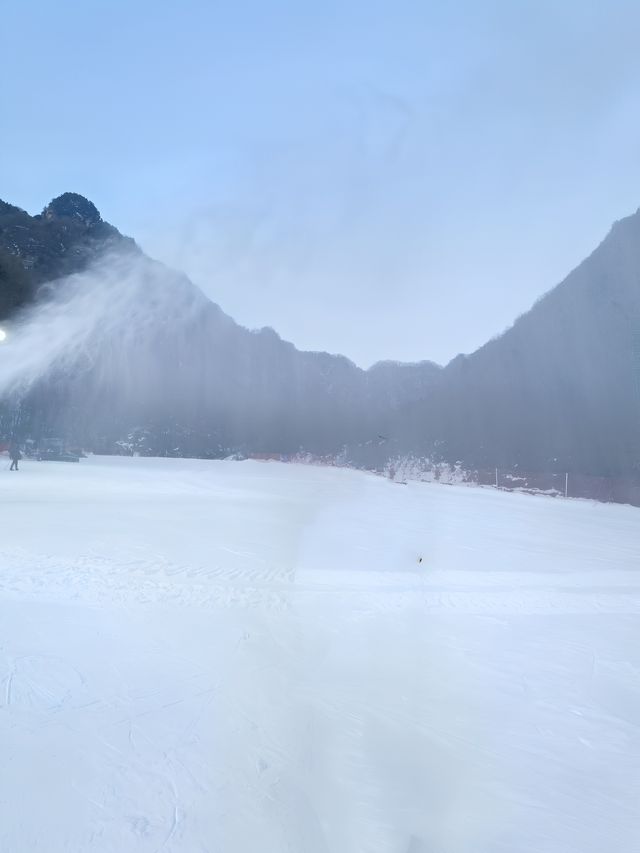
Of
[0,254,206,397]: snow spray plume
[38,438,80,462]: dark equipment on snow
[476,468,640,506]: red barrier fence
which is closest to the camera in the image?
[476,468,640,506]: red barrier fence

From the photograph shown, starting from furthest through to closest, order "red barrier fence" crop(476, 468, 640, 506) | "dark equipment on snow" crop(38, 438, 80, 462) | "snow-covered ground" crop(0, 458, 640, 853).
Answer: "dark equipment on snow" crop(38, 438, 80, 462)
"red barrier fence" crop(476, 468, 640, 506)
"snow-covered ground" crop(0, 458, 640, 853)

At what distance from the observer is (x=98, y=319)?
3234cm

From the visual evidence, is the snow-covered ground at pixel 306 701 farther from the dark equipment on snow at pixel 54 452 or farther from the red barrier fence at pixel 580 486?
the dark equipment on snow at pixel 54 452

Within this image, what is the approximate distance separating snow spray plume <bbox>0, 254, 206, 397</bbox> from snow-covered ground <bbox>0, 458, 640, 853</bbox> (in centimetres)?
1192

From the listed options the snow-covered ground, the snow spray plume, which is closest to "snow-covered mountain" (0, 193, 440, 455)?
the snow spray plume

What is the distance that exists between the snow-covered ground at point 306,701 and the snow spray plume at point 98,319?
39.1 feet

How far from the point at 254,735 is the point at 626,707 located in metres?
2.49

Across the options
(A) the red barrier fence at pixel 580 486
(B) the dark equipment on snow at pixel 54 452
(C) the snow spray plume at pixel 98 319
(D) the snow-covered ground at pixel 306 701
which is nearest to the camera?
(D) the snow-covered ground at pixel 306 701

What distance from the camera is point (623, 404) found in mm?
28812

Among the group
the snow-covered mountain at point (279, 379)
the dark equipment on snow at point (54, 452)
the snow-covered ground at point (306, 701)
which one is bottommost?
the snow-covered ground at point (306, 701)

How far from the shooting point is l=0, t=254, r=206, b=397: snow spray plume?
66.2 feet

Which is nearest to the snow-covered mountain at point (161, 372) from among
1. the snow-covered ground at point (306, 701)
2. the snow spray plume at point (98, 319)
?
the snow spray plume at point (98, 319)

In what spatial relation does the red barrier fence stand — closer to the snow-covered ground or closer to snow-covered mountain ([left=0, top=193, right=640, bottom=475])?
snow-covered mountain ([left=0, top=193, right=640, bottom=475])

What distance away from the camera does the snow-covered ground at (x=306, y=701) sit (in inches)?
94.7
